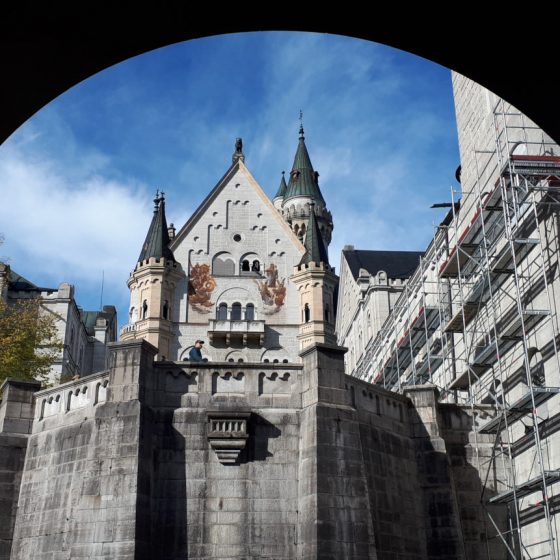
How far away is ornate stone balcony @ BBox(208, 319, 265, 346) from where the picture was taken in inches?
1930

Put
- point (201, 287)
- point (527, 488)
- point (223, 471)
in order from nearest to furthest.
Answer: point (223, 471), point (527, 488), point (201, 287)

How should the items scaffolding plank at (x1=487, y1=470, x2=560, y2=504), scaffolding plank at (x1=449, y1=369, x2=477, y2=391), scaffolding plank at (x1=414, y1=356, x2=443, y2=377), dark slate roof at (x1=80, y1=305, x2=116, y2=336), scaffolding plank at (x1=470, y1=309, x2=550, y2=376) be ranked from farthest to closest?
dark slate roof at (x1=80, y1=305, x2=116, y2=336) → scaffolding plank at (x1=414, y1=356, x2=443, y2=377) → scaffolding plank at (x1=449, y1=369, x2=477, y2=391) → scaffolding plank at (x1=470, y1=309, x2=550, y2=376) → scaffolding plank at (x1=487, y1=470, x2=560, y2=504)

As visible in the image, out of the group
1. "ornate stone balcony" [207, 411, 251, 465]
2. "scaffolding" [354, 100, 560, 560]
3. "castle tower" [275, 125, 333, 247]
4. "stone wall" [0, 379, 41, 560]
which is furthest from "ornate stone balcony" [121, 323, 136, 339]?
"castle tower" [275, 125, 333, 247]

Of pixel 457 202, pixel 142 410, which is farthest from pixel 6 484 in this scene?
pixel 457 202

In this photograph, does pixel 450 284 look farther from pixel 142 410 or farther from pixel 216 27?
pixel 216 27

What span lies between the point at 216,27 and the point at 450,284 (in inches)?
1250

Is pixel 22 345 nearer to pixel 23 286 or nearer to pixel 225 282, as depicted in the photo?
pixel 225 282

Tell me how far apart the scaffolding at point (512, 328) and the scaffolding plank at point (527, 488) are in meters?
0.04

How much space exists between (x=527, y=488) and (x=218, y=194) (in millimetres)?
36335

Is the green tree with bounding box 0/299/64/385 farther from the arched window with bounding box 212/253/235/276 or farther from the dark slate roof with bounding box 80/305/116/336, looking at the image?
the dark slate roof with bounding box 80/305/116/336

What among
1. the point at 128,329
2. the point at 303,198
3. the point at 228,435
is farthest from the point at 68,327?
the point at 228,435

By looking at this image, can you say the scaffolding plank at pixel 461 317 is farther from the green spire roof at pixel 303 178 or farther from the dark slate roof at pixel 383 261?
the green spire roof at pixel 303 178

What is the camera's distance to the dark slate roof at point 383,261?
6438 cm

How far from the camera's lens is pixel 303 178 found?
90.9m
